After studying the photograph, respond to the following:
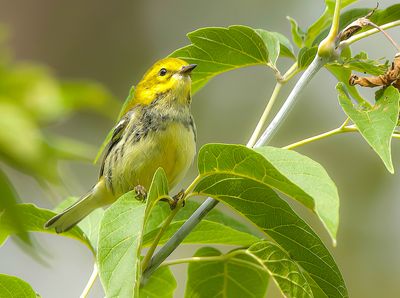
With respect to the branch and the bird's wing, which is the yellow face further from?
the branch

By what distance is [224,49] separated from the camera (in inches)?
88.7

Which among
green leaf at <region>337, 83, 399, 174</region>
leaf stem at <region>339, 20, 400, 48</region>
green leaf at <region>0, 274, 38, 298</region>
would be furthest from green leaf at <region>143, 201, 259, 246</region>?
leaf stem at <region>339, 20, 400, 48</region>

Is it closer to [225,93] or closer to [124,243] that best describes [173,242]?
[124,243]

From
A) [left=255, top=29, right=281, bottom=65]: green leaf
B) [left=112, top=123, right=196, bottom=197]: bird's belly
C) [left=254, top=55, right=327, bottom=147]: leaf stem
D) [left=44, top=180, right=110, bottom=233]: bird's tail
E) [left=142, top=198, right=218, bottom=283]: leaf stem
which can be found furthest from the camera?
[left=112, top=123, right=196, bottom=197]: bird's belly

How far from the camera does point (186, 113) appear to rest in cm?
358

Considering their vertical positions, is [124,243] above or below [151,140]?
above

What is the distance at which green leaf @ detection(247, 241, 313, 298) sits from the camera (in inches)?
75.2

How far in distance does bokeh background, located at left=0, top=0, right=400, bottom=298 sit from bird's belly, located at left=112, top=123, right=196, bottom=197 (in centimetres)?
297

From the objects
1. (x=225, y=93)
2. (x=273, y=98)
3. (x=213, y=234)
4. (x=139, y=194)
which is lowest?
(x=225, y=93)

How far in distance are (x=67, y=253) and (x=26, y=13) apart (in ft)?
8.88

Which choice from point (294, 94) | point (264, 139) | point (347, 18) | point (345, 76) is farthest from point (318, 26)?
point (264, 139)

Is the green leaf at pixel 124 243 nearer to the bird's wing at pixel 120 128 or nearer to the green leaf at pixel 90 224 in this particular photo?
the green leaf at pixel 90 224

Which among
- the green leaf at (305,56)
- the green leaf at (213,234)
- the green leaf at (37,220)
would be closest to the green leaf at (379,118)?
the green leaf at (305,56)

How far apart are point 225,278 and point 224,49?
2.23ft
